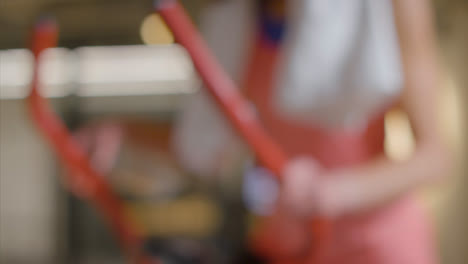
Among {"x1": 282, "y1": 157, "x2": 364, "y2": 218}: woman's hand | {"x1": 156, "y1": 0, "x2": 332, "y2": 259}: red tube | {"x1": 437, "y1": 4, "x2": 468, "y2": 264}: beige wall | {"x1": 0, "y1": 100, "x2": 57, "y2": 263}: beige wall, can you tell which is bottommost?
{"x1": 0, "y1": 100, "x2": 57, "y2": 263}: beige wall

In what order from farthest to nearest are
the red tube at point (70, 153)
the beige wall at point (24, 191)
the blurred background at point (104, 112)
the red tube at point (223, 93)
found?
the beige wall at point (24, 191), the blurred background at point (104, 112), the red tube at point (70, 153), the red tube at point (223, 93)

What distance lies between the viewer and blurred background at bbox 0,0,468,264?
139cm

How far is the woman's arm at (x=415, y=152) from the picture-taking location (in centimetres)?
41

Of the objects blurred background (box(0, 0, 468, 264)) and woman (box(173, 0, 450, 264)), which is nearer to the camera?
woman (box(173, 0, 450, 264))

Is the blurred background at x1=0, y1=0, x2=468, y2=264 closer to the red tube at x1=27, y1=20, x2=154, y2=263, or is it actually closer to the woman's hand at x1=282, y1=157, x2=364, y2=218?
the red tube at x1=27, y1=20, x2=154, y2=263

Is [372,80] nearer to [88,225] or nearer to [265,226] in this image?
[265,226]

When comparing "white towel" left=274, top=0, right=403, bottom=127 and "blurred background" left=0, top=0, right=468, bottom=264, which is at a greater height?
"white towel" left=274, top=0, right=403, bottom=127

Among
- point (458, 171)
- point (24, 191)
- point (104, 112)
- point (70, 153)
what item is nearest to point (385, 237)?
point (70, 153)

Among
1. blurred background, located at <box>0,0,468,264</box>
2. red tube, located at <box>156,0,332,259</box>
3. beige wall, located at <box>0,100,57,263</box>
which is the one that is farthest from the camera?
beige wall, located at <box>0,100,57,263</box>

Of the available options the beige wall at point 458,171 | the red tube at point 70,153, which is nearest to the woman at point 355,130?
the red tube at point 70,153

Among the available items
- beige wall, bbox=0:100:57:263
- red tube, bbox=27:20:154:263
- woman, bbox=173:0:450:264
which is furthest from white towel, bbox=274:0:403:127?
beige wall, bbox=0:100:57:263

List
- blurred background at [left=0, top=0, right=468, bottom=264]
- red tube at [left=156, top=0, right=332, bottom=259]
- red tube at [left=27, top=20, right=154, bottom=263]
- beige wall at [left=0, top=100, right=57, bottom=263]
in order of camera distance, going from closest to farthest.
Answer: red tube at [left=156, top=0, right=332, bottom=259] → red tube at [left=27, top=20, right=154, bottom=263] → blurred background at [left=0, top=0, right=468, bottom=264] → beige wall at [left=0, top=100, right=57, bottom=263]

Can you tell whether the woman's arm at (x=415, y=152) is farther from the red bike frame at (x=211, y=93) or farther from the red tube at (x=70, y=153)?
the red tube at (x=70, y=153)

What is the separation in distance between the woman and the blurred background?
2.20 feet
